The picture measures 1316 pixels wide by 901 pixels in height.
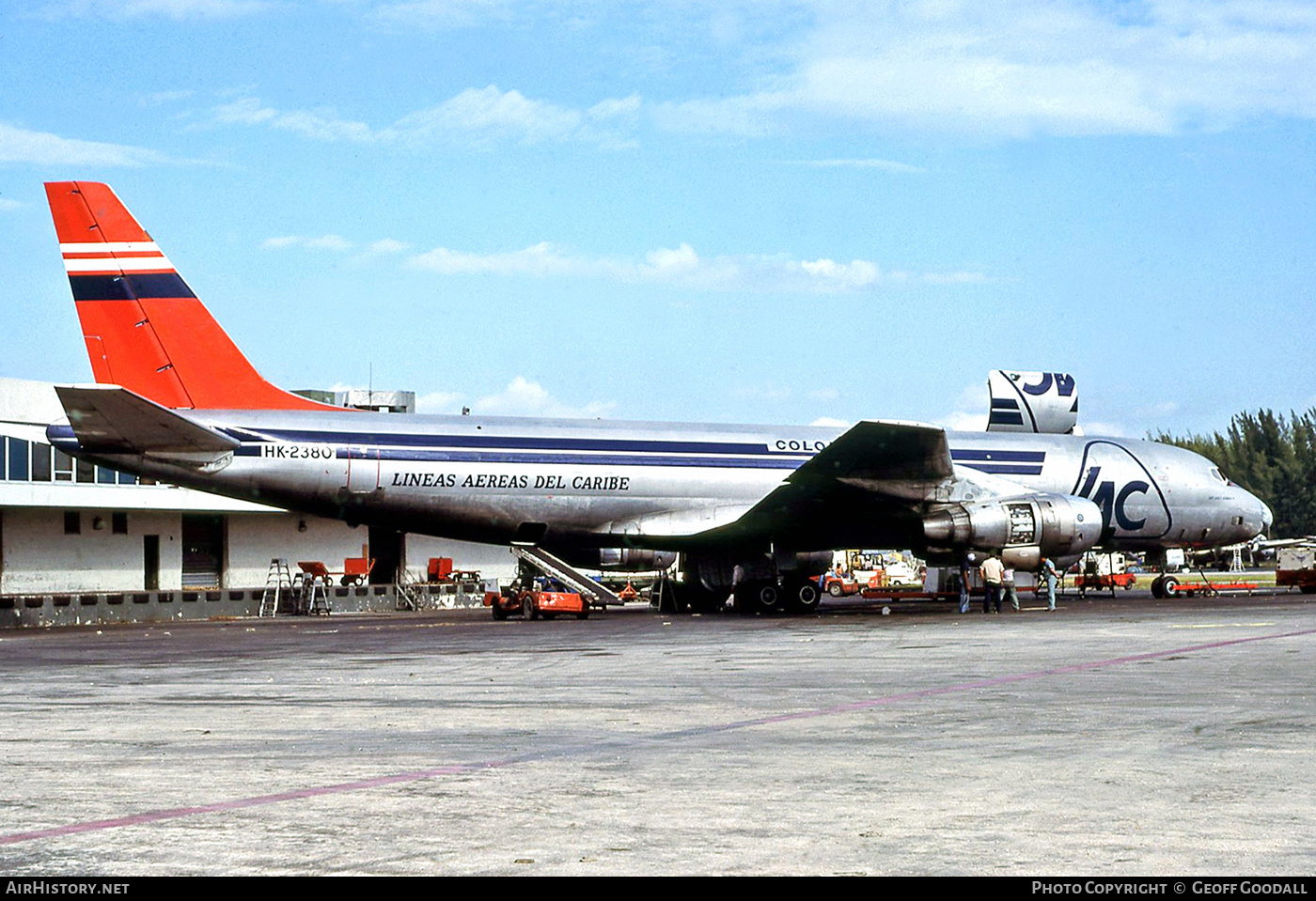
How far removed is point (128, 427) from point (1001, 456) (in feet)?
63.3

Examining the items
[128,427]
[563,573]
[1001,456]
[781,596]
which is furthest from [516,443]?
[1001,456]

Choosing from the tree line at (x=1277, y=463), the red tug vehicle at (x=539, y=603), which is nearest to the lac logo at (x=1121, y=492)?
the red tug vehicle at (x=539, y=603)

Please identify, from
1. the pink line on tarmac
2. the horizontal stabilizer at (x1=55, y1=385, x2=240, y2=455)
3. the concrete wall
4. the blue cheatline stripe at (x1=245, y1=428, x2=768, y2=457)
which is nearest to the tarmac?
the pink line on tarmac

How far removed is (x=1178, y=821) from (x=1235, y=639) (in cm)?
1381

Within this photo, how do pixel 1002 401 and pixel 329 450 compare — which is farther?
pixel 1002 401

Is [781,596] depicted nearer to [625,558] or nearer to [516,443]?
[625,558]

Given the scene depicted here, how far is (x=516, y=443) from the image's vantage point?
2945 centimetres

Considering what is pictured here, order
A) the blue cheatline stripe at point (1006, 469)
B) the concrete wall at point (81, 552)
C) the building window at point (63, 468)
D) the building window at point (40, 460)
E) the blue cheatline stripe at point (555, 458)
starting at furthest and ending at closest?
the building window at point (63, 468)
the building window at point (40, 460)
the concrete wall at point (81, 552)
the blue cheatline stripe at point (1006, 469)
the blue cheatline stripe at point (555, 458)

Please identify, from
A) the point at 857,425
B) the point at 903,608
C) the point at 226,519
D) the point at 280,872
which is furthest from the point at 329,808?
the point at 226,519

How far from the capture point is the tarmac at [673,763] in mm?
6160

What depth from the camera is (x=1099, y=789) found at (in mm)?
7695

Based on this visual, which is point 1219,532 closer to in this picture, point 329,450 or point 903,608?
point 903,608

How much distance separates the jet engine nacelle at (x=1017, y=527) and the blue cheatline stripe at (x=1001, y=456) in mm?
3182

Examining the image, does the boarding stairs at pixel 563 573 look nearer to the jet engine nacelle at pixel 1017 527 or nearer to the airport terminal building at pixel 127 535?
the jet engine nacelle at pixel 1017 527
